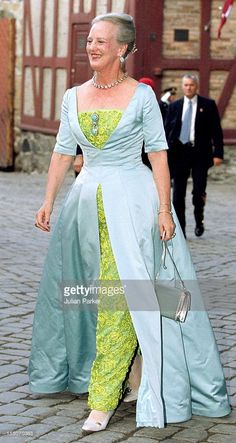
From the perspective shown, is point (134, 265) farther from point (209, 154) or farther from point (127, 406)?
point (209, 154)

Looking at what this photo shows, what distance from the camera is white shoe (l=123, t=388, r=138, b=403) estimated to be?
18.7 ft

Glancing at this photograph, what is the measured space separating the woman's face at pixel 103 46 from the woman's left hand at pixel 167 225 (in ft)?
2.16

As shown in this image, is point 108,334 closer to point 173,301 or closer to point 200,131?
point 173,301

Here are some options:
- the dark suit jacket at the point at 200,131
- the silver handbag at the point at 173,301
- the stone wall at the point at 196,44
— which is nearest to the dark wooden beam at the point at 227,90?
the stone wall at the point at 196,44

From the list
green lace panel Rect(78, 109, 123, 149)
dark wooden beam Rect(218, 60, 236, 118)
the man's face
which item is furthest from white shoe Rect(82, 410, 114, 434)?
dark wooden beam Rect(218, 60, 236, 118)

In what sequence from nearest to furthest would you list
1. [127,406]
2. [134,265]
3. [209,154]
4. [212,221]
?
[134,265] < [127,406] < [209,154] < [212,221]

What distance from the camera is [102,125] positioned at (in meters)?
5.41

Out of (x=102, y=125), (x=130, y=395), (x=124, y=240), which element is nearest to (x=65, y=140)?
(x=102, y=125)

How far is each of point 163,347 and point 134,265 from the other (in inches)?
14.1

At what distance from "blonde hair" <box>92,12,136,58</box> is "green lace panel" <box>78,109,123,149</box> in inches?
10.2

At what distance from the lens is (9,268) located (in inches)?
400

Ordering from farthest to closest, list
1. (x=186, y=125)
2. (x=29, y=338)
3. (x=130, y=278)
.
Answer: (x=186, y=125), (x=29, y=338), (x=130, y=278)

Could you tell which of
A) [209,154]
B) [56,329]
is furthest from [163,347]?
[209,154]

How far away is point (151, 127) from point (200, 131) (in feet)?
23.7
